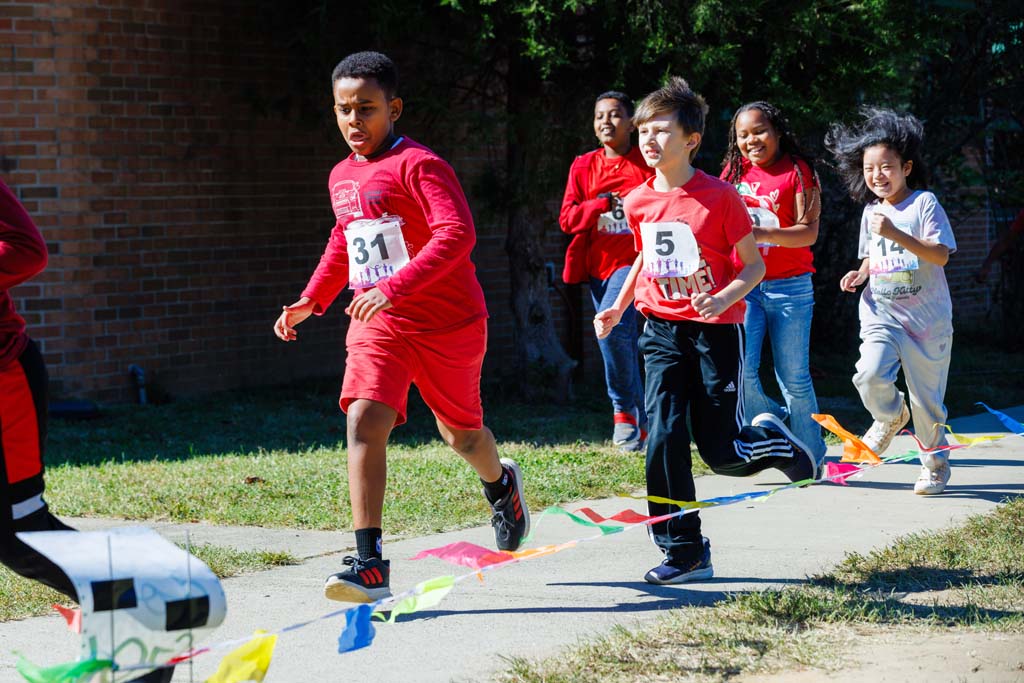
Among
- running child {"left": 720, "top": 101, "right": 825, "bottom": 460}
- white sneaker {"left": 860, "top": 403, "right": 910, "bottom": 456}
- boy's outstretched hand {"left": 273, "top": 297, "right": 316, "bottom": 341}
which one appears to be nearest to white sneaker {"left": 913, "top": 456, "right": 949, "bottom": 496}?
white sneaker {"left": 860, "top": 403, "right": 910, "bottom": 456}

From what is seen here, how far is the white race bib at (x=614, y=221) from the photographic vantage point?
27.2ft

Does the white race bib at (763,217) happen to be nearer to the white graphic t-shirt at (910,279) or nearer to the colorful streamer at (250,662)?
the white graphic t-shirt at (910,279)

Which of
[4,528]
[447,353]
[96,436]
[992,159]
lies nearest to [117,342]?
[96,436]

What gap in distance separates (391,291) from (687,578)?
5.32 feet

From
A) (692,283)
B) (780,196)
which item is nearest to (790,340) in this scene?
(780,196)

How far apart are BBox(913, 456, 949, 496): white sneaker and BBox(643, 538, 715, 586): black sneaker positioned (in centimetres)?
211

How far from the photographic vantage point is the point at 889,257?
6.83 m

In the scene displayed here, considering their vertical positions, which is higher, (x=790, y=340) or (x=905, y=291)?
(x=905, y=291)

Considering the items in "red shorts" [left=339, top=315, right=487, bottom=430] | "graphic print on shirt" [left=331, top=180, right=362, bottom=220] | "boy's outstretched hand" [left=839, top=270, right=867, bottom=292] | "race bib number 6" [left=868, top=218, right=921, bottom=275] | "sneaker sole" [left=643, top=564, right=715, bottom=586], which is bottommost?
"sneaker sole" [left=643, top=564, right=715, bottom=586]

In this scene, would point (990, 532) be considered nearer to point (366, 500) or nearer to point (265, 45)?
point (366, 500)

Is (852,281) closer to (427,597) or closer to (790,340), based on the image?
(790,340)

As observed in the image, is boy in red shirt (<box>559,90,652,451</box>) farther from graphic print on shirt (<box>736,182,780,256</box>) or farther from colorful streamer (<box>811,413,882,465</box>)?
colorful streamer (<box>811,413,882,465</box>)

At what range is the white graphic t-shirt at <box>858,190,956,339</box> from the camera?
674 cm

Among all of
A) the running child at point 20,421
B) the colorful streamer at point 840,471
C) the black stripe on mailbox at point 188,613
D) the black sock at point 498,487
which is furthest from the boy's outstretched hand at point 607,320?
the black stripe on mailbox at point 188,613
